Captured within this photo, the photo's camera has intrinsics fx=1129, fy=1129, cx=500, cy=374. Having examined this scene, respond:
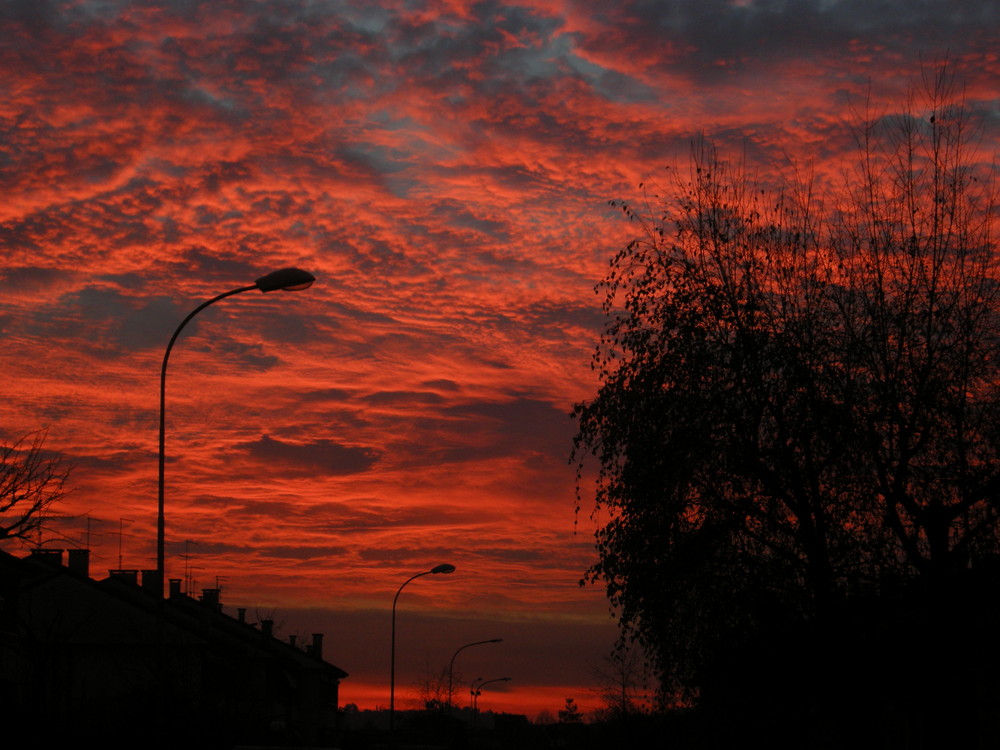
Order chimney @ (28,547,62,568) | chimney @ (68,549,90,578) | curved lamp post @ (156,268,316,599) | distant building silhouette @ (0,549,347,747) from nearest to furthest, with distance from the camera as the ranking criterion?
curved lamp post @ (156,268,316,599) < distant building silhouette @ (0,549,347,747) < chimney @ (28,547,62,568) < chimney @ (68,549,90,578)

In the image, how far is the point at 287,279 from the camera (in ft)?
64.0

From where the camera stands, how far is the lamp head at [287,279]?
19500 mm

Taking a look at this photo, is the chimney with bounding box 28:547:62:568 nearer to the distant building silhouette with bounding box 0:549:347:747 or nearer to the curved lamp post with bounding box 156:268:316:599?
the distant building silhouette with bounding box 0:549:347:747

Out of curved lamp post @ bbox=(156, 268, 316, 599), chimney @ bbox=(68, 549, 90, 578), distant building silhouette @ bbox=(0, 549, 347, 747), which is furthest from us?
chimney @ bbox=(68, 549, 90, 578)

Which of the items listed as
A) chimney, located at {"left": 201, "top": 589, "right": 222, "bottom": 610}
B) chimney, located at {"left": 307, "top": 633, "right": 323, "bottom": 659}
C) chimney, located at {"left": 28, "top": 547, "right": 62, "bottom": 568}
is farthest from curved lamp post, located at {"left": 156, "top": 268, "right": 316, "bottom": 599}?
chimney, located at {"left": 307, "top": 633, "right": 323, "bottom": 659}

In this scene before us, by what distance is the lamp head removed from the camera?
19.5 metres

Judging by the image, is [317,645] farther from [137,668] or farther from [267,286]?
[267,286]

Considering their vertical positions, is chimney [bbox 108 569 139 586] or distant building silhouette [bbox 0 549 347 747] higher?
chimney [bbox 108 569 139 586]

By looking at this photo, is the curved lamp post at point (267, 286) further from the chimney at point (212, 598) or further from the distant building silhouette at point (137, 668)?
the chimney at point (212, 598)

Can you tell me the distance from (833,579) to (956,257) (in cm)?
591

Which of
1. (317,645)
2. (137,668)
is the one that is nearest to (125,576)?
(137,668)

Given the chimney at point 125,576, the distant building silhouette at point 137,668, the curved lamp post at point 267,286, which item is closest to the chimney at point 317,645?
the distant building silhouette at point 137,668

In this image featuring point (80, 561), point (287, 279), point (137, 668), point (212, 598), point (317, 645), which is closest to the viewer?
point (287, 279)

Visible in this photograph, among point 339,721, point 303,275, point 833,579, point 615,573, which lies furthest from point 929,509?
point 339,721
